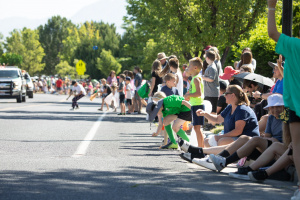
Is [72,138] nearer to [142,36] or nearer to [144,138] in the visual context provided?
[144,138]

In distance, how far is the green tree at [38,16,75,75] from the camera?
13875cm

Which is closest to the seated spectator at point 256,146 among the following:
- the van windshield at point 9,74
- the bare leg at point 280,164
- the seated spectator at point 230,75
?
the bare leg at point 280,164

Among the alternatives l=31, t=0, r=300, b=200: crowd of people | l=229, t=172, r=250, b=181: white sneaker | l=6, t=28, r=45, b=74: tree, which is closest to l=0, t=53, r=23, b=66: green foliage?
l=6, t=28, r=45, b=74: tree

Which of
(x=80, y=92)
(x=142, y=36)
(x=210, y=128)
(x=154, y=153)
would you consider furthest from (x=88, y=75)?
(x=154, y=153)

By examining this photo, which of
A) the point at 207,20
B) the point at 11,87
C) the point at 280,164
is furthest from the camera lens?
the point at 11,87

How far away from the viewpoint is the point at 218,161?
7930mm

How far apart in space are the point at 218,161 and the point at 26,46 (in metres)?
116

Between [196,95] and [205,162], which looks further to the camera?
[196,95]

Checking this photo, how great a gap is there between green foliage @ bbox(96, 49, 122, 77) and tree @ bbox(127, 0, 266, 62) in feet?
171

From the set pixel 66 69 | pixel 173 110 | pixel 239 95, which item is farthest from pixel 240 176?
pixel 66 69

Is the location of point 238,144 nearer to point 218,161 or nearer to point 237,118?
point 218,161

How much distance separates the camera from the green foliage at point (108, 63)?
76806mm

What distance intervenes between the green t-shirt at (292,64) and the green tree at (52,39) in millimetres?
134827

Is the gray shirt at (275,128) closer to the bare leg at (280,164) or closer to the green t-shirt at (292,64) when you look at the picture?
the bare leg at (280,164)
